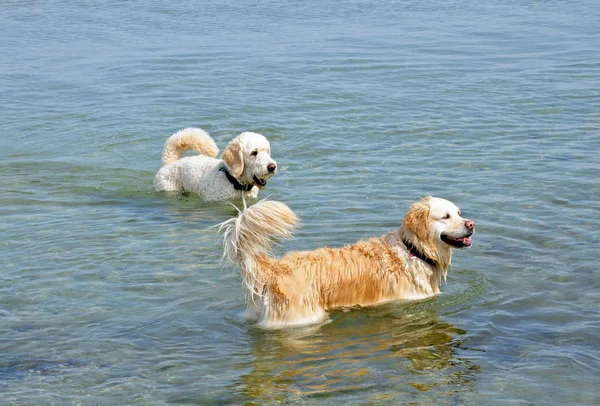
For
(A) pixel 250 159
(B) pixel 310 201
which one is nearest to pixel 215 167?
(A) pixel 250 159

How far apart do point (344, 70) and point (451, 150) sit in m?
5.28

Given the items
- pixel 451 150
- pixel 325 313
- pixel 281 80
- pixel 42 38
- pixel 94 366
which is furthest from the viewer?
pixel 42 38

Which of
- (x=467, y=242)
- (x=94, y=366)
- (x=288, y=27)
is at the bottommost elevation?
(x=94, y=366)

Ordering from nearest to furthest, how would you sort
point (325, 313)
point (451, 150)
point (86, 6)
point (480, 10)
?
point (325, 313) < point (451, 150) < point (480, 10) < point (86, 6)

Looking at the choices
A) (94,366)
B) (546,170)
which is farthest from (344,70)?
(94,366)

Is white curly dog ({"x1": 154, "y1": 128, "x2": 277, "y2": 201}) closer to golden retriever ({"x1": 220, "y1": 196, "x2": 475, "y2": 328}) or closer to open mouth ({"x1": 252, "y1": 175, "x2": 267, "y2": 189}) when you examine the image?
open mouth ({"x1": 252, "y1": 175, "x2": 267, "y2": 189})

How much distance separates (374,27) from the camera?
20.6 meters

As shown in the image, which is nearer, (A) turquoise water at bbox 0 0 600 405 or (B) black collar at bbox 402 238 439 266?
(A) turquoise water at bbox 0 0 600 405

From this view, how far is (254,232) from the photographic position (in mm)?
6074

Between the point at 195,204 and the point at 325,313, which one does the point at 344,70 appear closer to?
the point at 195,204

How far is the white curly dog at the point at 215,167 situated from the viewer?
32.8 ft

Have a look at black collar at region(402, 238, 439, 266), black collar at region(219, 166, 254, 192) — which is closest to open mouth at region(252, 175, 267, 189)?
black collar at region(219, 166, 254, 192)

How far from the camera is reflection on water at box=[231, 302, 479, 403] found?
5.85 metres

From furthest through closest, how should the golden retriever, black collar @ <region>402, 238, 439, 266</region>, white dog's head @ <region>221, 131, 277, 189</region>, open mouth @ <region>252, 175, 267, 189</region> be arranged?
open mouth @ <region>252, 175, 267, 189</region>, white dog's head @ <region>221, 131, 277, 189</region>, black collar @ <region>402, 238, 439, 266</region>, the golden retriever
